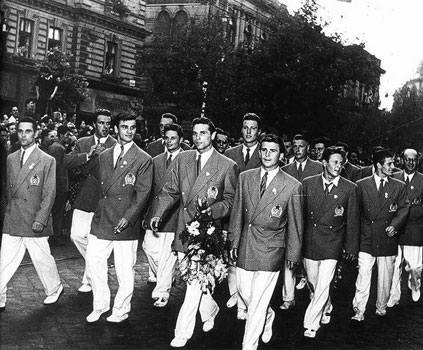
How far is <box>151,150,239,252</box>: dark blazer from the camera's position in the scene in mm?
6879

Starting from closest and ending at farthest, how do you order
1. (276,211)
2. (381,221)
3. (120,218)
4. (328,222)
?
1. (276,211)
2. (120,218)
3. (328,222)
4. (381,221)

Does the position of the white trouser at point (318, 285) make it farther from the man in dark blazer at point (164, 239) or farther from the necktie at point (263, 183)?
the man in dark blazer at point (164, 239)

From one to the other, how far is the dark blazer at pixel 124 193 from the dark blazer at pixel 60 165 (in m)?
3.67

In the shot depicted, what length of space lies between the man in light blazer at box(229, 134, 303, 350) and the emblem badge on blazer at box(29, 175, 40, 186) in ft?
7.38

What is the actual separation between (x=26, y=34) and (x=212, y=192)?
22.0m

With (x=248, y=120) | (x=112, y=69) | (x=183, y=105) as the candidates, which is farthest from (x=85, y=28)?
(x=248, y=120)

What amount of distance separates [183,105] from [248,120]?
20648mm

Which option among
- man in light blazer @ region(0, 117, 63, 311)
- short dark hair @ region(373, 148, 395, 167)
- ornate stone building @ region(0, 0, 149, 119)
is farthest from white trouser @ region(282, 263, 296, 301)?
ornate stone building @ region(0, 0, 149, 119)

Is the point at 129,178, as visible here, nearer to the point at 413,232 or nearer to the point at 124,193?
the point at 124,193

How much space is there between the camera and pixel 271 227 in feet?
21.1

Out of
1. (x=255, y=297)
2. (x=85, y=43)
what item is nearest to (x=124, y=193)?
(x=255, y=297)

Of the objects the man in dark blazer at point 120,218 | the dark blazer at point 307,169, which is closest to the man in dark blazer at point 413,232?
the dark blazer at point 307,169

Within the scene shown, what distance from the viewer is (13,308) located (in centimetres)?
727

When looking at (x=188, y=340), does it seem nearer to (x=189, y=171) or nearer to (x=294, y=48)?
(x=189, y=171)
